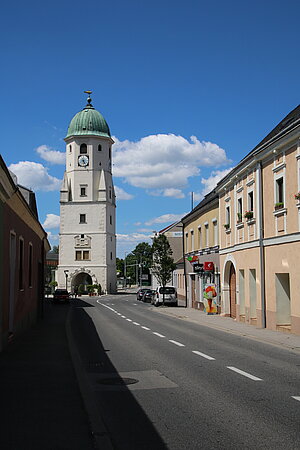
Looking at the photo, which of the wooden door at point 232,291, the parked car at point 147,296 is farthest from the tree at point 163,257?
the wooden door at point 232,291

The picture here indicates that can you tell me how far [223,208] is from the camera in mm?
31562

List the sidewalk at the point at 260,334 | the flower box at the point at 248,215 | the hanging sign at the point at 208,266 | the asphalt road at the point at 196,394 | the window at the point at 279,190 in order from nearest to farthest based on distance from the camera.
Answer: the asphalt road at the point at 196,394, the sidewalk at the point at 260,334, the window at the point at 279,190, the flower box at the point at 248,215, the hanging sign at the point at 208,266

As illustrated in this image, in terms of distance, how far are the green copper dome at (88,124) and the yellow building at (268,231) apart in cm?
6353

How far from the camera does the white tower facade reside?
286 ft

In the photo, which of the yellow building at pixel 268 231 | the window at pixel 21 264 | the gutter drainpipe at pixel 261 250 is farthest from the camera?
the gutter drainpipe at pixel 261 250

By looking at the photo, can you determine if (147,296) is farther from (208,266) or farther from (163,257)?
(208,266)

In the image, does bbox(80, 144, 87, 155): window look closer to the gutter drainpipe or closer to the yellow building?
the yellow building

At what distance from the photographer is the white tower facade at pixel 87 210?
8719 cm

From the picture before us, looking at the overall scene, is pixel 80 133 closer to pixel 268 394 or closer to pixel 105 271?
pixel 105 271

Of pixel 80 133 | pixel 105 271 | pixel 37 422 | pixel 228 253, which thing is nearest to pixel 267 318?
pixel 228 253

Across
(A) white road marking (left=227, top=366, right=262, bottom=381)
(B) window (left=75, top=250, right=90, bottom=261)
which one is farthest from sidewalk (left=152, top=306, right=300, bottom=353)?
(B) window (left=75, top=250, right=90, bottom=261)

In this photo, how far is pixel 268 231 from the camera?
2275 cm

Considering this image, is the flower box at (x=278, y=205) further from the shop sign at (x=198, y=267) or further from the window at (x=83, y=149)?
the window at (x=83, y=149)

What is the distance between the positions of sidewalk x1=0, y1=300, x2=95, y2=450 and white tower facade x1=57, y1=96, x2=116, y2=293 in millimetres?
72679
